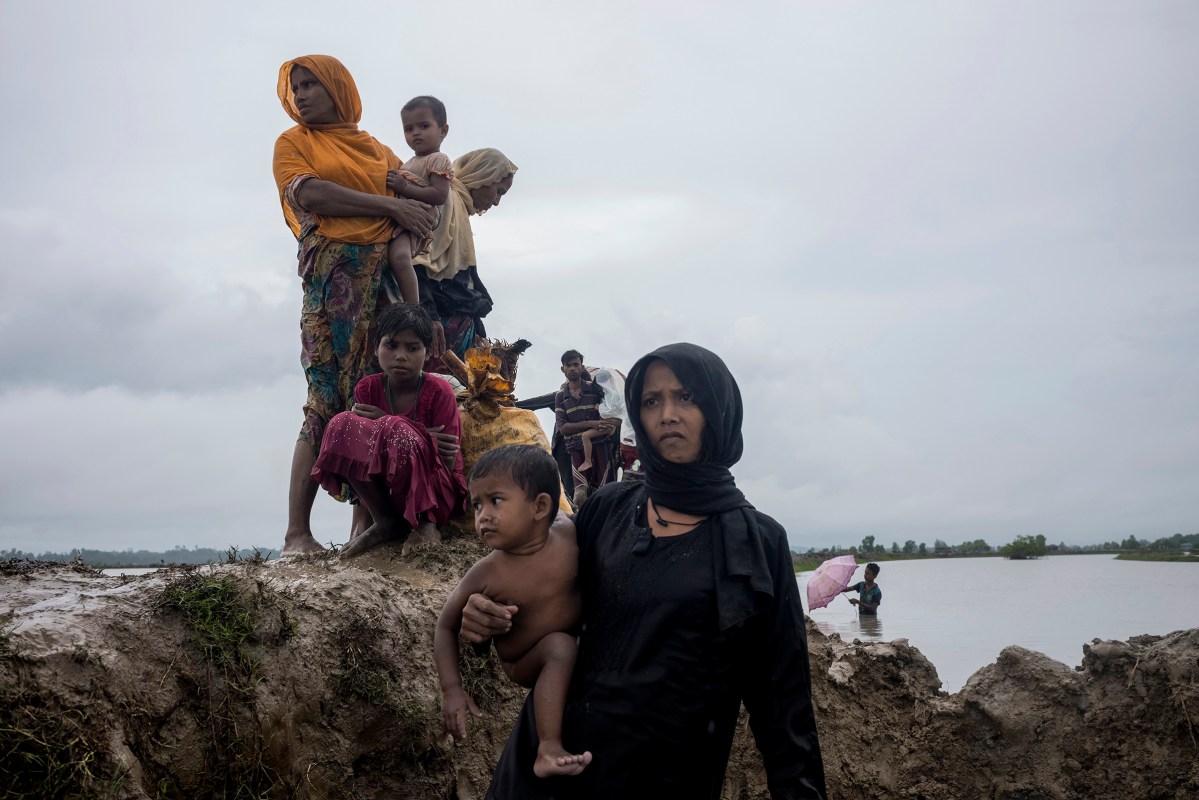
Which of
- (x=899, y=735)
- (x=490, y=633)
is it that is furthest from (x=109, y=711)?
(x=899, y=735)

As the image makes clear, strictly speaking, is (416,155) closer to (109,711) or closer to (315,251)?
(315,251)

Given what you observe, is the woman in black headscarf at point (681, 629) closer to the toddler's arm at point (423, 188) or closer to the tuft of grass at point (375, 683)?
the tuft of grass at point (375, 683)

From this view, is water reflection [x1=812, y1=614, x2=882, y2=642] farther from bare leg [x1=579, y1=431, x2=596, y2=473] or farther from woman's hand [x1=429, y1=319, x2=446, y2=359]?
woman's hand [x1=429, y1=319, x2=446, y2=359]

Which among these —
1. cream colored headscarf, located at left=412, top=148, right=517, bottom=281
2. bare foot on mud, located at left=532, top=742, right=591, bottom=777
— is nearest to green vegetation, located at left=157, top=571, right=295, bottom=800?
bare foot on mud, located at left=532, top=742, right=591, bottom=777

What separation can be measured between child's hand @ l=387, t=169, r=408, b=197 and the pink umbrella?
6949 millimetres

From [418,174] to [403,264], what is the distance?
853 millimetres

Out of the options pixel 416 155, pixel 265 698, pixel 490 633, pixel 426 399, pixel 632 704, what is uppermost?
pixel 416 155

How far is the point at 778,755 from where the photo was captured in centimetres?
230

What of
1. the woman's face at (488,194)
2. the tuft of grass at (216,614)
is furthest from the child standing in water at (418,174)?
the tuft of grass at (216,614)

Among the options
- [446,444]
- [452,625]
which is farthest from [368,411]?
[452,625]

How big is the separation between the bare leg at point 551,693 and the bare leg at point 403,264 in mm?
3424

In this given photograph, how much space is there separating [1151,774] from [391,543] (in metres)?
3.99

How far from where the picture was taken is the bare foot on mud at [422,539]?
16.3 feet

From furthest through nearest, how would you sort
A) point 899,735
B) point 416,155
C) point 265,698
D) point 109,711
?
1. point 416,155
2. point 899,735
3. point 265,698
4. point 109,711
